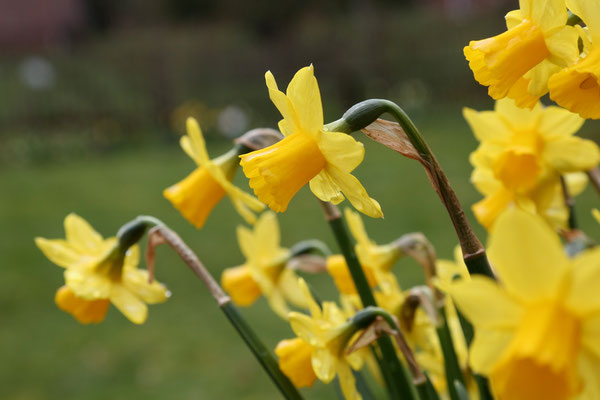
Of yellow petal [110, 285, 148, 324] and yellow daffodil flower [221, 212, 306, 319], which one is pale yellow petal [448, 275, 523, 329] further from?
yellow daffodil flower [221, 212, 306, 319]

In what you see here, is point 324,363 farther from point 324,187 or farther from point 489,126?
point 489,126

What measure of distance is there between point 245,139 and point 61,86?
23.9 feet

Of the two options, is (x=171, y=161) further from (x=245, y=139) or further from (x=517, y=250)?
(x=517, y=250)

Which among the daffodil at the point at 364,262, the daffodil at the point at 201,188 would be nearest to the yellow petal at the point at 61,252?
the daffodil at the point at 201,188

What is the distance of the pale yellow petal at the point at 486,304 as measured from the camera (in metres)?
0.41

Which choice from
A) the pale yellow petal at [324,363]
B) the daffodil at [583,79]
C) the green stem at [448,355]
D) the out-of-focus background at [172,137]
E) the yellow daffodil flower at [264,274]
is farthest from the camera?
the out-of-focus background at [172,137]

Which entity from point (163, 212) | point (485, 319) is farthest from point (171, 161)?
point (485, 319)

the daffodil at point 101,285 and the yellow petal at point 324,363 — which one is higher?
the daffodil at point 101,285

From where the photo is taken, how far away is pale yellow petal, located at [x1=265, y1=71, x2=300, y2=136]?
58 centimetres

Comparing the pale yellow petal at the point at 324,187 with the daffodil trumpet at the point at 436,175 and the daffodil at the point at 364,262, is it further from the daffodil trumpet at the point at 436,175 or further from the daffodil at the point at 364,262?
the daffodil at the point at 364,262

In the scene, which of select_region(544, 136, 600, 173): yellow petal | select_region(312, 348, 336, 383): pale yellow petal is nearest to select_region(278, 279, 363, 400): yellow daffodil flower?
select_region(312, 348, 336, 383): pale yellow petal

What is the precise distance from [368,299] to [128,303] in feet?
0.95

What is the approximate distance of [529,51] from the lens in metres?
0.58

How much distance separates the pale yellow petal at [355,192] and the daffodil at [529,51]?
0.44 feet
